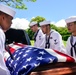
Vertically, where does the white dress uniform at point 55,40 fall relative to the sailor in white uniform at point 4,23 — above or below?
below

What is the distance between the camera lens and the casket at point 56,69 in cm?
320

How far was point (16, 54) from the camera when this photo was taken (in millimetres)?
3801

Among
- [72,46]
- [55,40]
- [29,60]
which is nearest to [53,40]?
[55,40]

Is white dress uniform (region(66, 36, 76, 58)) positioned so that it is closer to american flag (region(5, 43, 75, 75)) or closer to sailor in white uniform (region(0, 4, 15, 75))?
american flag (region(5, 43, 75, 75))

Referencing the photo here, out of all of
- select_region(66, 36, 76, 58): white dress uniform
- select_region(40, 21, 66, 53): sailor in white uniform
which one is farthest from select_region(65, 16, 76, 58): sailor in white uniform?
select_region(40, 21, 66, 53): sailor in white uniform

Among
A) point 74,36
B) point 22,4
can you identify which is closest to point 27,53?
point 74,36

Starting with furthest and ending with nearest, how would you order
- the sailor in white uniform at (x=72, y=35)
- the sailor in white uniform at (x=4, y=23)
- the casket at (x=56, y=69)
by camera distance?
the sailor in white uniform at (x=72, y=35), the casket at (x=56, y=69), the sailor in white uniform at (x=4, y=23)

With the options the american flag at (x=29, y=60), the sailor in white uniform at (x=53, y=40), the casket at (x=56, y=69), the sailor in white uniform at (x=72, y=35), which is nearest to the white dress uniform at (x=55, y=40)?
the sailor in white uniform at (x=53, y=40)

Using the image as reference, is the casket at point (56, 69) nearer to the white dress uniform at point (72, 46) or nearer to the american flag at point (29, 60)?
the american flag at point (29, 60)

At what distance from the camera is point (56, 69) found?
3.28 meters

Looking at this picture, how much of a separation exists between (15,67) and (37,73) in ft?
1.29

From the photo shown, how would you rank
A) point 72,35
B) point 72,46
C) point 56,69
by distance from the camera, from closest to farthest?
1. point 56,69
2. point 72,35
3. point 72,46

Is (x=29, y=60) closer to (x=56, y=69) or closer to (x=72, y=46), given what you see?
(x=56, y=69)

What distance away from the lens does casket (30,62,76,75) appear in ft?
10.5
